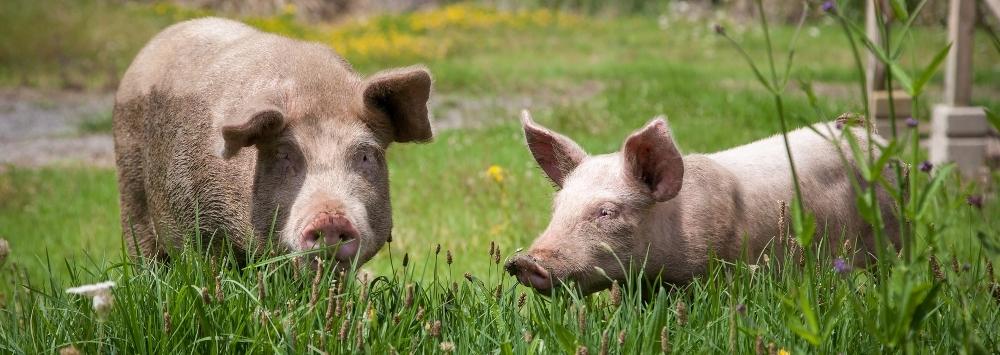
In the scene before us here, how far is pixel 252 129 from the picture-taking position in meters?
3.77

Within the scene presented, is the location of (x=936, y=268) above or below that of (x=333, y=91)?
below

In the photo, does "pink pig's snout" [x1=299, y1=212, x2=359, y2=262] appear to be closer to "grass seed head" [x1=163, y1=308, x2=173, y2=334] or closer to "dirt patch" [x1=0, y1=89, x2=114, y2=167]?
"grass seed head" [x1=163, y1=308, x2=173, y2=334]

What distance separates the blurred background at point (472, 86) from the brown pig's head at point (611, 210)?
1.58 ft

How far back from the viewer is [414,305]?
351cm

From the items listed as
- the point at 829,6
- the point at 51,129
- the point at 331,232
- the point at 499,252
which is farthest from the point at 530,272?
the point at 51,129

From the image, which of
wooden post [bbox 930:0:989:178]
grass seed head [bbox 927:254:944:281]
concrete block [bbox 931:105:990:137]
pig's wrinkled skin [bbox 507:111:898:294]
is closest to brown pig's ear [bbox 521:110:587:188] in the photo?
pig's wrinkled skin [bbox 507:111:898:294]

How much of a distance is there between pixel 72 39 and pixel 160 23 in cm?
226

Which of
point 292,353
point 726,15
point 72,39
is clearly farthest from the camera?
→ point 726,15

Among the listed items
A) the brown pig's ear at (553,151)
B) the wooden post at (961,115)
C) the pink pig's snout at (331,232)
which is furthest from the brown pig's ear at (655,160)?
the wooden post at (961,115)

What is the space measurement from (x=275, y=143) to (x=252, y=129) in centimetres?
24

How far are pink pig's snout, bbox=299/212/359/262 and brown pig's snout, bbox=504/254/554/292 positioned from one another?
0.50 m

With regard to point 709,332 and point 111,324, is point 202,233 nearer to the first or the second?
point 111,324

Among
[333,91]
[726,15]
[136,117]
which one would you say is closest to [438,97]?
[136,117]

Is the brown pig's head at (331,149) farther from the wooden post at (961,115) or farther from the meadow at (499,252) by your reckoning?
the wooden post at (961,115)
